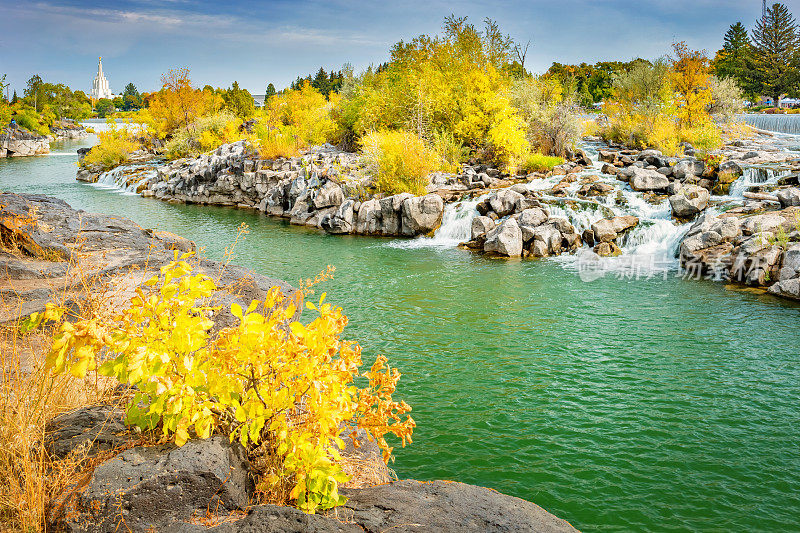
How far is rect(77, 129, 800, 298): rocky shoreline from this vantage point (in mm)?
18656

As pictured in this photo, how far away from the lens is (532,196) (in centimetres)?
2194

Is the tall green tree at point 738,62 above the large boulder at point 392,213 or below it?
above

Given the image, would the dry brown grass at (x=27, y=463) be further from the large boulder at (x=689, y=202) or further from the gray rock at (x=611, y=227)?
the large boulder at (x=689, y=202)

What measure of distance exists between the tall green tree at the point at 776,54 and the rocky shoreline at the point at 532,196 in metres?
37.5

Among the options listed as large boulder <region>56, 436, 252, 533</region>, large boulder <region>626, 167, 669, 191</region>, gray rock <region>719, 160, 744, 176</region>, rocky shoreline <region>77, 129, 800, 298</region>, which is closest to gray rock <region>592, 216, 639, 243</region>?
rocky shoreline <region>77, 129, 800, 298</region>

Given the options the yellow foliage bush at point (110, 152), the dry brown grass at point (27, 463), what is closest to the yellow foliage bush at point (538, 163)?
the dry brown grass at point (27, 463)

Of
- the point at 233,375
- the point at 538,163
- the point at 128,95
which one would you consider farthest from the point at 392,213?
the point at 128,95

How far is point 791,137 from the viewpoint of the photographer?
35.2 meters

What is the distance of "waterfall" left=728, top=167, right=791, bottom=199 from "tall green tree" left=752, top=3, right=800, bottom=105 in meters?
52.5

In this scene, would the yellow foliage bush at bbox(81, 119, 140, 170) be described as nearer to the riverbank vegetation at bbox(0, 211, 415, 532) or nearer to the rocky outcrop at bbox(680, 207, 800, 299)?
the rocky outcrop at bbox(680, 207, 800, 299)

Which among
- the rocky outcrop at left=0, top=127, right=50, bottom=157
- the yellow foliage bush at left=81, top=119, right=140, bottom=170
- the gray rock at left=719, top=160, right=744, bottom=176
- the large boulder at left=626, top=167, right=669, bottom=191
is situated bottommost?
the large boulder at left=626, top=167, right=669, bottom=191

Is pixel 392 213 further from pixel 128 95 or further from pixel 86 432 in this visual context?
pixel 128 95

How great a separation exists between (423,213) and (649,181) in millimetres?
9669

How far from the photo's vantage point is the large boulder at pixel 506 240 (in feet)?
60.3
